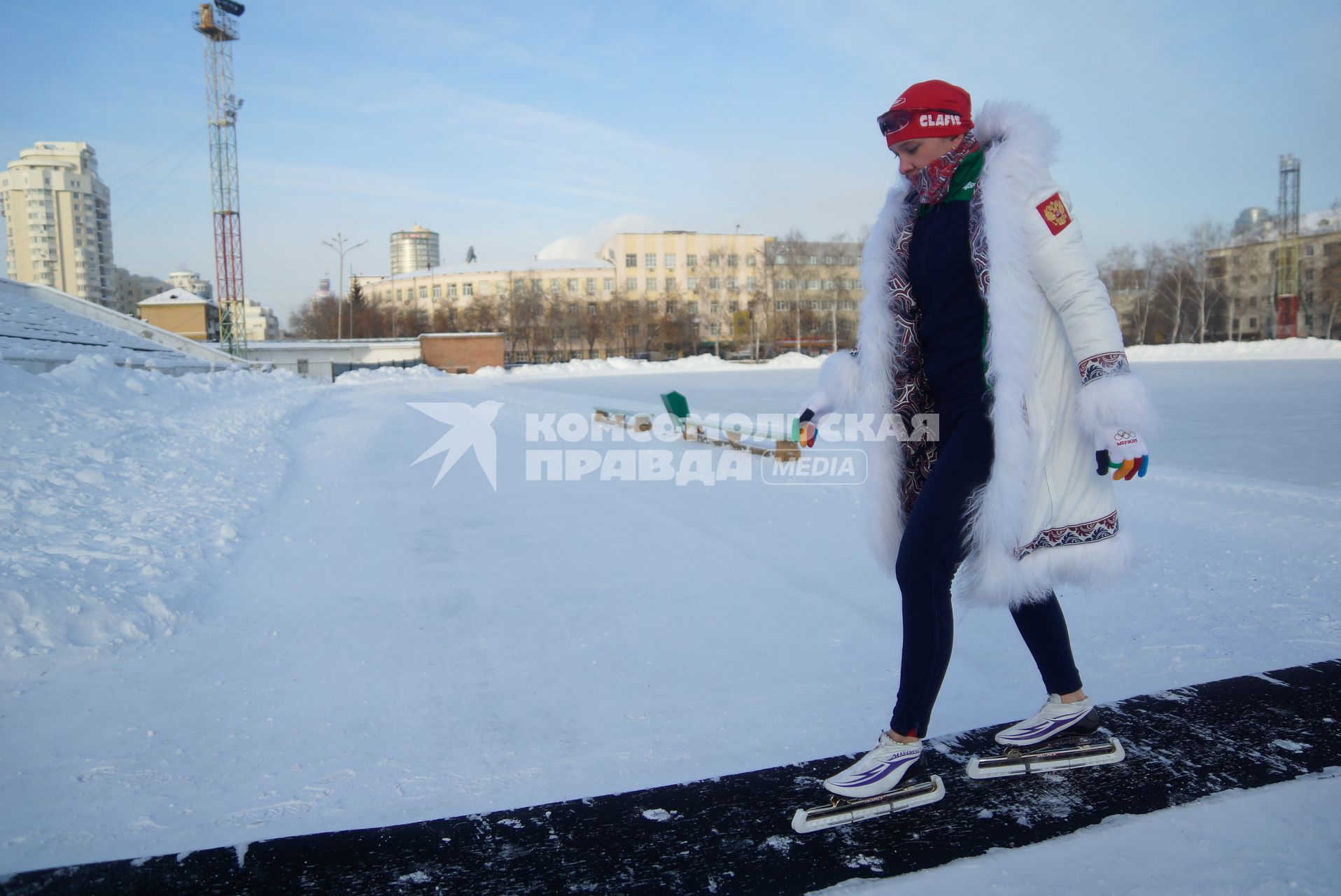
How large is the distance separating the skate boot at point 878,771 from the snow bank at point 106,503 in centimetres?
332

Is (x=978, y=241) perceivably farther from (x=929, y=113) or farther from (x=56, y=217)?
(x=56, y=217)

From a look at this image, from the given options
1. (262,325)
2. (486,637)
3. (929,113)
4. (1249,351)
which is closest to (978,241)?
(929,113)

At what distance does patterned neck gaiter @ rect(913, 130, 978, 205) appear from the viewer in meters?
2.29

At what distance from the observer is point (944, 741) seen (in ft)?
8.34

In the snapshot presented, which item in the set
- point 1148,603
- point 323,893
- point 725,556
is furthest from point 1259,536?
point 323,893

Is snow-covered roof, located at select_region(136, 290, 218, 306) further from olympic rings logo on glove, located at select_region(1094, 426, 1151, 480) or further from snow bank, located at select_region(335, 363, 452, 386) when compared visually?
olympic rings logo on glove, located at select_region(1094, 426, 1151, 480)

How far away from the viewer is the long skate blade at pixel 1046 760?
2299 millimetres

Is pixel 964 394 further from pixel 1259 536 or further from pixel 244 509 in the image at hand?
pixel 244 509

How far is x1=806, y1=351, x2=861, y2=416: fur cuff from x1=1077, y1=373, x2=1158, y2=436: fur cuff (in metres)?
0.69

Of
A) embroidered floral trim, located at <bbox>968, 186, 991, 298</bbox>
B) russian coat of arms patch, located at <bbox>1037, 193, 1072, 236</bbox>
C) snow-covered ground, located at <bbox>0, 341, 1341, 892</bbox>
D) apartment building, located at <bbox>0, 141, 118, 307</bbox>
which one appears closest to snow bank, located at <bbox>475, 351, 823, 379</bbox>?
snow-covered ground, located at <bbox>0, 341, 1341, 892</bbox>

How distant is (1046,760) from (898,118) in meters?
1.83

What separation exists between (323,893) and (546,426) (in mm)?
12758

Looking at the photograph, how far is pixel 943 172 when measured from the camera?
2303mm

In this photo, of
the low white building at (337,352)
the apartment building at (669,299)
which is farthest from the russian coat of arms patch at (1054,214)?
the apartment building at (669,299)
